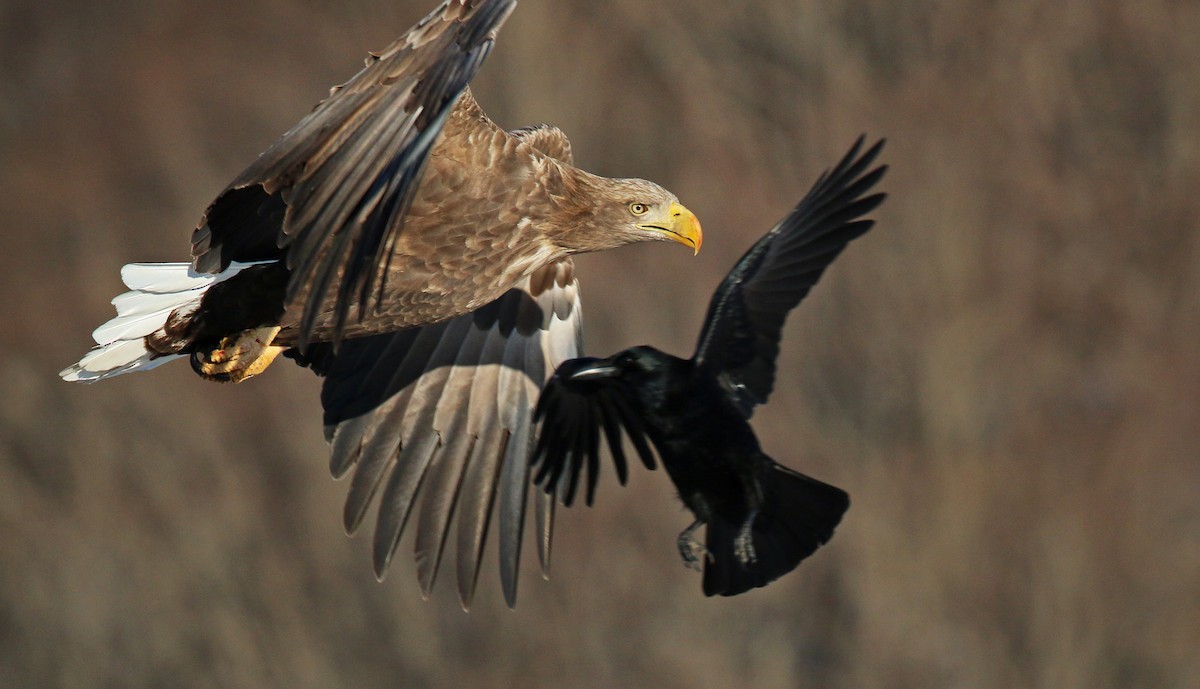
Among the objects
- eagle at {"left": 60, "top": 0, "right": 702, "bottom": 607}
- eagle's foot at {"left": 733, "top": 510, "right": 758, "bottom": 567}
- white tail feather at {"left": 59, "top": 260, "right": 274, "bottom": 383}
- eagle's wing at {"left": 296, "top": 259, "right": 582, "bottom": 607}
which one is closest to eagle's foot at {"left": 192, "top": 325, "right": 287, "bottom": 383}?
eagle at {"left": 60, "top": 0, "right": 702, "bottom": 607}

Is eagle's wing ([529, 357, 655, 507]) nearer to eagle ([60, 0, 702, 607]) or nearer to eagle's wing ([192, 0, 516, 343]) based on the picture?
eagle ([60, 0, 702, 607])

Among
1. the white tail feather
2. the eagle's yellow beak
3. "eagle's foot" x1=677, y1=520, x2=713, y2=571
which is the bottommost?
"eagle's foot" x1=677, y1=520, x2=713, y2=571

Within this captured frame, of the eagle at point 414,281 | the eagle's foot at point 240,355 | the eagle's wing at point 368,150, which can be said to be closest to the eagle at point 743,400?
the eagle at point 414,281

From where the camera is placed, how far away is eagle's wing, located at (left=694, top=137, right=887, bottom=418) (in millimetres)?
3852

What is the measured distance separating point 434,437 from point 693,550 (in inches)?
45.0

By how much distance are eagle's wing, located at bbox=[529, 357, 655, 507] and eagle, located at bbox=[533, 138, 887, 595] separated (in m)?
0.01

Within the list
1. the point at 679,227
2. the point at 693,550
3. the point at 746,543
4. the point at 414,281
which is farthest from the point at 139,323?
the point at 746,543

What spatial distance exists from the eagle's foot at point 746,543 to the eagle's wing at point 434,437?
953 mm

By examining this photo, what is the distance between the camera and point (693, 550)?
3908 mm

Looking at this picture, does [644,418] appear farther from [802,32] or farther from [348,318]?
[802,32]

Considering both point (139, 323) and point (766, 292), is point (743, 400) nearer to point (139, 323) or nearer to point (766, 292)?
point (766, 292)

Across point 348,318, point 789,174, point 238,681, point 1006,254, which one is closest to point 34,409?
point 238,681

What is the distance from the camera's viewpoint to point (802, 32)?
998 centimetres

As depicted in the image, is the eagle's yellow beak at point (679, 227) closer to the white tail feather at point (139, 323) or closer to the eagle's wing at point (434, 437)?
the eagle's wing at point (434, 437)
